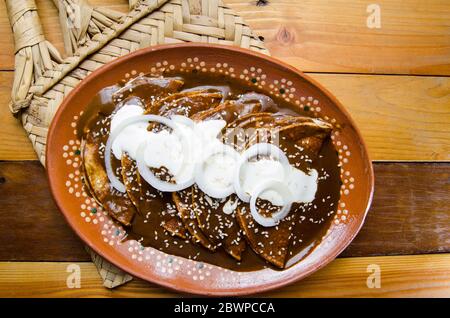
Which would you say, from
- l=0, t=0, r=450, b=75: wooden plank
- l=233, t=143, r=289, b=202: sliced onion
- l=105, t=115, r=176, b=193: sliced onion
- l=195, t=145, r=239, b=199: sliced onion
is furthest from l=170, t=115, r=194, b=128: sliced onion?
l=0, t=0, r=450, b=75: wooden plank

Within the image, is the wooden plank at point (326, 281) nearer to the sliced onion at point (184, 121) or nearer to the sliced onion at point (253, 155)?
the sliced onion at point (253, 155)

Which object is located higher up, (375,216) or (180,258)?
(375,216)

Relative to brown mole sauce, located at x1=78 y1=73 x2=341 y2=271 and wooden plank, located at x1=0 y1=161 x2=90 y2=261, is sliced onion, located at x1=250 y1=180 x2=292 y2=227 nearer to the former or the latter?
brown mole sauce, located at x1=78 y1=73 x2=341 y2=271

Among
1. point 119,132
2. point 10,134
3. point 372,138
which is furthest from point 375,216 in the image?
point 10,134

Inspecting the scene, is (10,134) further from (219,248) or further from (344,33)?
(344,33)

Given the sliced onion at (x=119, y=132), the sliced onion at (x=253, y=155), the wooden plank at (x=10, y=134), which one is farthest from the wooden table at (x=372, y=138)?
the sliced onion at (x=253, y=155)

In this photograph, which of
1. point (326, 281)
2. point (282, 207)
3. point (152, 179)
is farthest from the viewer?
point (326, 281)

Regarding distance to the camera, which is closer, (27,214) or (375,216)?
(27,214)
